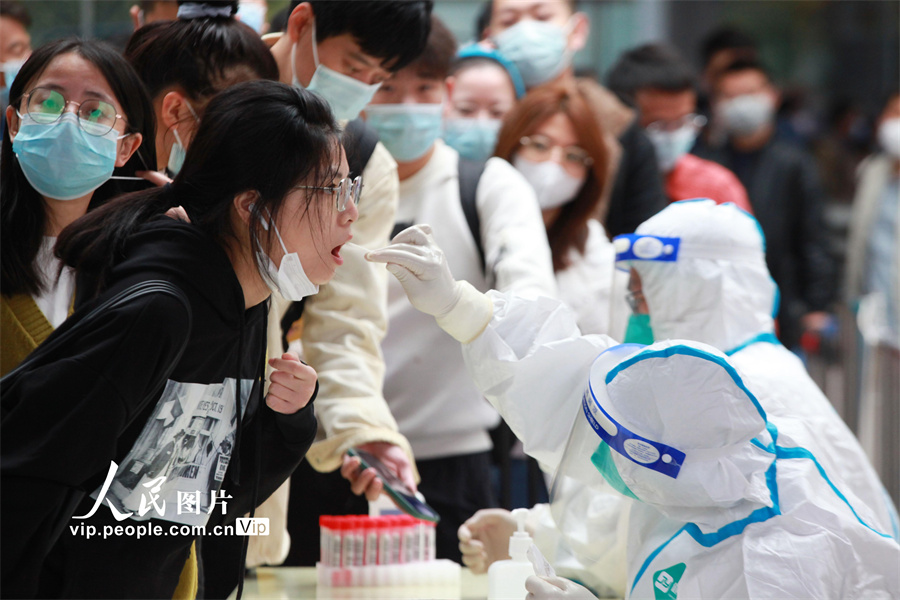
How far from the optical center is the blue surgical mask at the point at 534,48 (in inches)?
146

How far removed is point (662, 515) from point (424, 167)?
1373 millimetres

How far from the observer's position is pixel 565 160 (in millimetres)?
3189

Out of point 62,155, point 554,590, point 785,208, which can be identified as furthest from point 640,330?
point 785,208

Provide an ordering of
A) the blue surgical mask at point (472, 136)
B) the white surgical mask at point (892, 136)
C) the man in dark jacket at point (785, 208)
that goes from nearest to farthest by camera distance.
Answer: the blue surgical mask at point (472, 136) → the man in dark jacket at point (785, 208) → the white surgical mask at point (892, 136)

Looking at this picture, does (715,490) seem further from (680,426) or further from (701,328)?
(701,328)

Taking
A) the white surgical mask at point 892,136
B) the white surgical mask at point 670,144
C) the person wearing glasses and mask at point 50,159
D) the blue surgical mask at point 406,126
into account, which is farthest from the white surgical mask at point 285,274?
the white surgical mask at point 892,136

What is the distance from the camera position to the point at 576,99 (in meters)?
3.21

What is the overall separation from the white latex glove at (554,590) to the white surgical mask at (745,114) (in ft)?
12.9

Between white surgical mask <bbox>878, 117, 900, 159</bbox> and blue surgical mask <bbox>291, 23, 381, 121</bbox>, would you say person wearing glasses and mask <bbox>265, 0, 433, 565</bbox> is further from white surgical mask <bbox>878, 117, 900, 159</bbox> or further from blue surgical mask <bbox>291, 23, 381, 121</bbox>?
white surgical mask <bbox>878, 117, 900, 159</bbox>

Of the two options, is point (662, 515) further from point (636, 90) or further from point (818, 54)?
point (818, 54)

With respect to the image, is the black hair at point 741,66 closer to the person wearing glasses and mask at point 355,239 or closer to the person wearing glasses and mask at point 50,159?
the person wearing glasses and mask at point 355,239

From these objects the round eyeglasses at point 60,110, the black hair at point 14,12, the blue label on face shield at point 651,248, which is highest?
the black hair at point 14,12

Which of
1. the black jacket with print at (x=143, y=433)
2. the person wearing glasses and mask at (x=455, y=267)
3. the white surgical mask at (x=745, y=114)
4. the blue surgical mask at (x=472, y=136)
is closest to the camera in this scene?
the black jacket with print at (x=143, y=433)

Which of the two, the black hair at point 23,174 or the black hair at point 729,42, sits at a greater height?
the black hair at point 23,174
